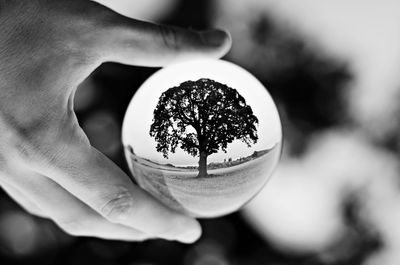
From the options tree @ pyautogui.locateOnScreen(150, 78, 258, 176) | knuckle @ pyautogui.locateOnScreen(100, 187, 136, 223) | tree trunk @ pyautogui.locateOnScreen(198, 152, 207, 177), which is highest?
tree @ pyautogui.locateOnScreen(150, 78, 258, 176)

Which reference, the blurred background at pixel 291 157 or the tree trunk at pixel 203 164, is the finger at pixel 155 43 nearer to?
the tree trunk at pixel 203 164

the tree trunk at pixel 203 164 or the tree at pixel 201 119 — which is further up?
the tree at pixel 201 119

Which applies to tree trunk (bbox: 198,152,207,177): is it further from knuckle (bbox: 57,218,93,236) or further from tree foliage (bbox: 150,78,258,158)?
knuckle (bbox: 57,218,93,236)

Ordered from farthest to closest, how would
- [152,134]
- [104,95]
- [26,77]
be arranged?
[104,95] → [152,134] → [26,77]

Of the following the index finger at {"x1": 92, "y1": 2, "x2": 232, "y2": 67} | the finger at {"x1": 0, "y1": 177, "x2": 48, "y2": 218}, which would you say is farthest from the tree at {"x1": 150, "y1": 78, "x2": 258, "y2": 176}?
the finger at {"x1": 0, "y1": 177, "x2": 48, "y2": 218}

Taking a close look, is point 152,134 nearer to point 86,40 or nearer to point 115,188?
point 115,188

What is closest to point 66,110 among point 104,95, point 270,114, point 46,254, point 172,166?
point 172,166

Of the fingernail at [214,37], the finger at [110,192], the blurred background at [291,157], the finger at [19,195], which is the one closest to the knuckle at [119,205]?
the finger at [110,192]
